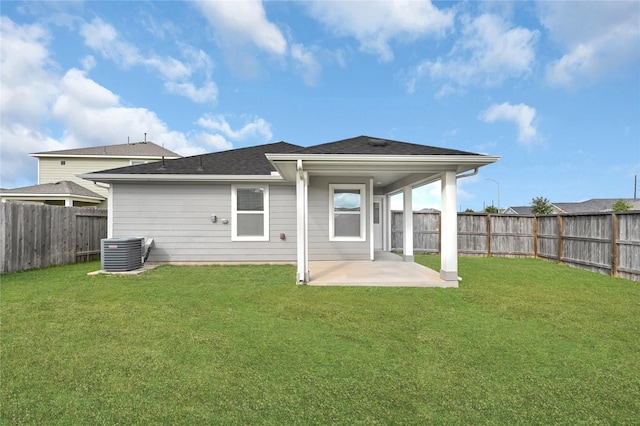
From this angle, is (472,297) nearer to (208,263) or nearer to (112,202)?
(208,263)

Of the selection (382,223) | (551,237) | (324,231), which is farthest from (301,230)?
(551,237)

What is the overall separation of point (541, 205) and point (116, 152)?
39.3 meters

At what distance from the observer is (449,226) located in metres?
6.60

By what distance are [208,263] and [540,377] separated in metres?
8.42

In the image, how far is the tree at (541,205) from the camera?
32847mm

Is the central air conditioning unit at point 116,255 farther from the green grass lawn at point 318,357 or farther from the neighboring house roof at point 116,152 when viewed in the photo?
the neighboring house roof at point 116,152

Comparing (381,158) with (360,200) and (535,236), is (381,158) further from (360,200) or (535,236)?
(535,236)

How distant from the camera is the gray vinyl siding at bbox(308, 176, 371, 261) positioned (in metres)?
9.36

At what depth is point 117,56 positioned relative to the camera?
12.2 metres

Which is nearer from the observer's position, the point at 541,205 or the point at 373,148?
the point at 373,148

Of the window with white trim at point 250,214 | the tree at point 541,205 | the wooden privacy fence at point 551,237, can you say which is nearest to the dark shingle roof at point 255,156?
the window with white trim at point 250,214

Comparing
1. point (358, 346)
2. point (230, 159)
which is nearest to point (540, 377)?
point (358, 346)

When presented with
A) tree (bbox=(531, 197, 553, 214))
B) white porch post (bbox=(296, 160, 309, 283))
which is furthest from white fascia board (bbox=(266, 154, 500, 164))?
tree (bbox=(531, 197, 553, 214))

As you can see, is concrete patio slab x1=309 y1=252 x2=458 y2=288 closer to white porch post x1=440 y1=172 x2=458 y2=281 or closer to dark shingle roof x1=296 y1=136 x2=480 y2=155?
white porch post x1=440 y1=172 x2=458 y2=281
